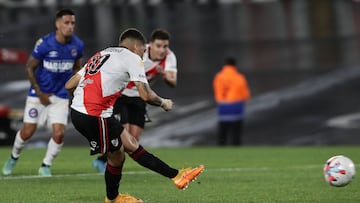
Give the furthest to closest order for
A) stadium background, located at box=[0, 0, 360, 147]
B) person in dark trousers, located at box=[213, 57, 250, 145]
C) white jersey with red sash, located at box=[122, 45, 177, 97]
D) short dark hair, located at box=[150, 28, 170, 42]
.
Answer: person in dark trousers, located at box=[213, 57, 250, 145], stadium background, located at box=[0, 0, 360, 147], white jersey with red sash, located at box=[122, 45, 177, 97], short dark hair, located at box=[150, 28, 170, 42]

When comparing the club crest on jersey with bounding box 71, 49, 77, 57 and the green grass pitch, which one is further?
the club crest on jersey with bounding box 71, 49, 77, 57

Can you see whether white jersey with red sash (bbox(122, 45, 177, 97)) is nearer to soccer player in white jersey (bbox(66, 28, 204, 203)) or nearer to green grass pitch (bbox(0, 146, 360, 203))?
green grass pitch (bbox(0, 146, 360, 203))

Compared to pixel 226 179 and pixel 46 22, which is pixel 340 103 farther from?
pixel 226 179

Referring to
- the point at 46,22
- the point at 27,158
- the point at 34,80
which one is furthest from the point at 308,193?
the point at 46,22

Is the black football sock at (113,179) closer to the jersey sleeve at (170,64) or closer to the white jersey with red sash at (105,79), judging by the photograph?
the white jersey with red sash at (105,79)

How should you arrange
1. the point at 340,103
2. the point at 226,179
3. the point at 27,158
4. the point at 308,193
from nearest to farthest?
the point at 308,193, the point at 226,179, the point at 27,158, the point at 340,103

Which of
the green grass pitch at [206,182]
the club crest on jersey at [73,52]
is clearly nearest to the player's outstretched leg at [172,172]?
the green grass pitch at [206,182]

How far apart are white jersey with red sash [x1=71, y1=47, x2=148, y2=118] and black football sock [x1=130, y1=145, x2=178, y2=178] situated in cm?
49

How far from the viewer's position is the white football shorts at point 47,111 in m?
13.4

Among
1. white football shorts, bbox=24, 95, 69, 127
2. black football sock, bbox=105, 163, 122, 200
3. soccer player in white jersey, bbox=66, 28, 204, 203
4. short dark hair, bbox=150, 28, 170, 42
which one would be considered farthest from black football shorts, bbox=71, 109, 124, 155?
white football shorts, bbox=24, 95, 69, 127

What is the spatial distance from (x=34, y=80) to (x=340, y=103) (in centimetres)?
971

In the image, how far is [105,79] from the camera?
9.94 meters

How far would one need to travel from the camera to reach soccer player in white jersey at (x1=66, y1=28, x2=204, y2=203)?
32.4ft

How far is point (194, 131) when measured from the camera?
21.9 meters
